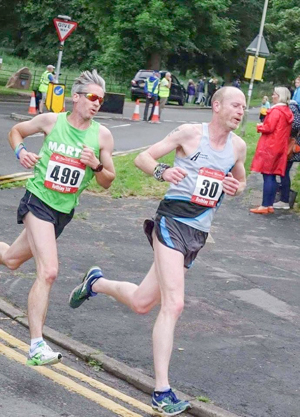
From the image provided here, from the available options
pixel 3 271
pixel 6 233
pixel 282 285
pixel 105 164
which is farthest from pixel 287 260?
pixel 105 164

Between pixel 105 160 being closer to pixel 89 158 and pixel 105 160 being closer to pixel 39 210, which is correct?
pixel 89 158

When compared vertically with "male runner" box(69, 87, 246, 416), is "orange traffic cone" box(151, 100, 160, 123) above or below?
below

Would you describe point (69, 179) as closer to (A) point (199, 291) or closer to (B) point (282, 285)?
(A) point (199, 291)

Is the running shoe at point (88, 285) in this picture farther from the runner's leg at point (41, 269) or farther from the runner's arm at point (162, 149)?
the runner's arm at point (162, 149)

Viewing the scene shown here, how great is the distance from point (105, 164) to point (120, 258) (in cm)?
414

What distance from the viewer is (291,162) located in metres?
16.0

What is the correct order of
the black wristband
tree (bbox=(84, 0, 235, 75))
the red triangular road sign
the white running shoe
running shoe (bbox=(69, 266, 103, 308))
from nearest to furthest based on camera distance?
the black wristband, running shoe (bbox=(69, 266, 103, 308)), the white running shoe, the red triangular road sign, tree (bbox=(84, 0, 235, 75))

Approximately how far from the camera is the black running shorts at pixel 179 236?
657 cm

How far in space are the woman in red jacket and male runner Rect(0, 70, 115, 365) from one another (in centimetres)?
861

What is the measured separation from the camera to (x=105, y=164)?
7.24 m

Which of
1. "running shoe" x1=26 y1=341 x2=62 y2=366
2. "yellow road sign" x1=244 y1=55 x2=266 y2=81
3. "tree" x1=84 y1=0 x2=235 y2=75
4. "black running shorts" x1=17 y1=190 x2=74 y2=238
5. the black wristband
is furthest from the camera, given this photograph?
"tree" x1=84 y1=0 x2=235 y2=75

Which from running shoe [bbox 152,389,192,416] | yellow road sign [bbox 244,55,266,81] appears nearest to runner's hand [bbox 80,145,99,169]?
running shoe [bbox 152,389,192,416]

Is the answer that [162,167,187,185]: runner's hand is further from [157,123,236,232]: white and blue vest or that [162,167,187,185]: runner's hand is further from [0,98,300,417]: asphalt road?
[0,98,300,417]: asphalt road

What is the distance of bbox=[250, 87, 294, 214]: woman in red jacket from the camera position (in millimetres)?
15602
